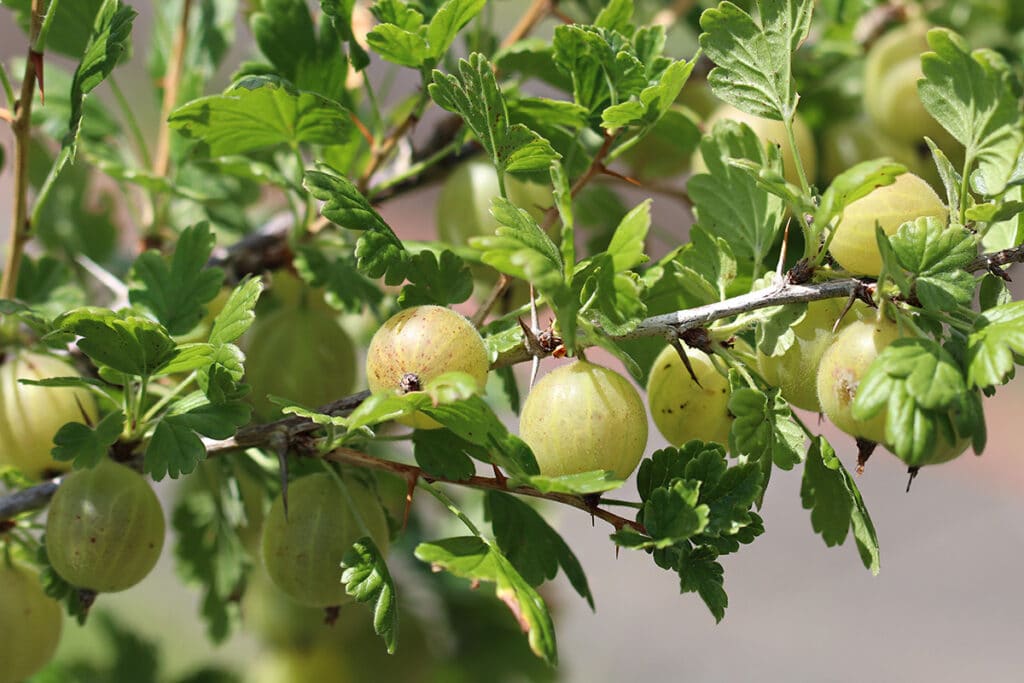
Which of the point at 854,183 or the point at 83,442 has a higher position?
the point at 854,183

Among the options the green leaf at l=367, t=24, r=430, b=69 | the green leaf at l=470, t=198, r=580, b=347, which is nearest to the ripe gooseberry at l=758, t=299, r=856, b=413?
the green leaf at l=470, t=198, r=580, b=347

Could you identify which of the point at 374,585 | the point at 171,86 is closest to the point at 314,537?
the point at 374,585

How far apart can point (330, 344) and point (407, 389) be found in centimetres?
27

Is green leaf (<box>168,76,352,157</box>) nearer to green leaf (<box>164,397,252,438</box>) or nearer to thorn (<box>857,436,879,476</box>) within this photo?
green leaf (<box>164,397,252,438</box>)

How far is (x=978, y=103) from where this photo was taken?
1.40ft

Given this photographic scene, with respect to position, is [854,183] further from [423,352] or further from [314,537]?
[314,537]

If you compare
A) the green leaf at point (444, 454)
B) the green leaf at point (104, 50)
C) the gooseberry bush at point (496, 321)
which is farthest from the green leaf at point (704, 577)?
the green leaf at point (104, 50)

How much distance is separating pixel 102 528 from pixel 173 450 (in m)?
0.08

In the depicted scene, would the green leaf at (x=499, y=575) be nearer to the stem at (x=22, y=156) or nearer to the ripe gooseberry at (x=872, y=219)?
the ripe gooseberry at (x=872, y=219)

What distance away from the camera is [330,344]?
2.23 feet

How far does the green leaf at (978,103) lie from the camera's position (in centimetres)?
41

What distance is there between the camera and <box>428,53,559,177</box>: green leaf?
17.5 inches

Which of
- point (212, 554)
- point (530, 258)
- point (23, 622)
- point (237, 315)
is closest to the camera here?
point (530, 258)

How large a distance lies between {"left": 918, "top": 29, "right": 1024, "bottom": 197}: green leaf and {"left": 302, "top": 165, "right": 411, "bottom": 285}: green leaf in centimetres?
25
